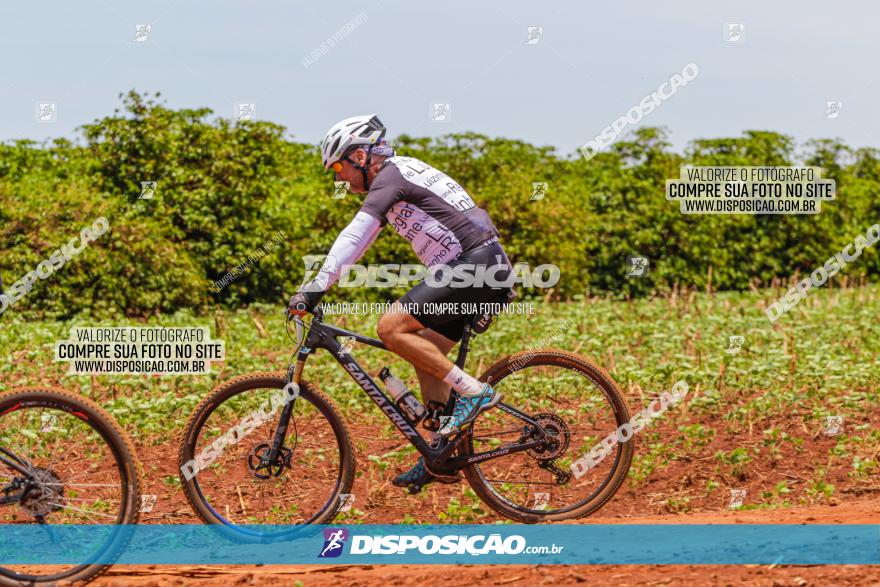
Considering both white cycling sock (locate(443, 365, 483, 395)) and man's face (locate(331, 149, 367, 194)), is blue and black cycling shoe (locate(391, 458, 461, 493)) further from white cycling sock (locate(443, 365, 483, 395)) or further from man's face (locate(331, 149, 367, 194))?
man's face (locate(331, 149, 367, 194))

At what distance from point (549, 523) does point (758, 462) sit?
231cm

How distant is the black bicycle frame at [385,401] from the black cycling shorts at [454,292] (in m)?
0.19

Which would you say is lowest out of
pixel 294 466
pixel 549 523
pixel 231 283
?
pixel 549 523

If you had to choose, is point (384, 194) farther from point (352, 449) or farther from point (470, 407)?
point (352, 449)

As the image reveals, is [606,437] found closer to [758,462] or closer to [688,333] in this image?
[758,462]

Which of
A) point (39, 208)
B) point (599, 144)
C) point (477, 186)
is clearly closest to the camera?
point (599, 144)

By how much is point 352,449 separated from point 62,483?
62.6 inches

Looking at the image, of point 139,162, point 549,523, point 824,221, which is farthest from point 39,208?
point 824,221

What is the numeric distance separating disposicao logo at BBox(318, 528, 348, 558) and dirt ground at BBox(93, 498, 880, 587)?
0.88 ft

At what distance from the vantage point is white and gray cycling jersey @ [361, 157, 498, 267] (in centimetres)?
562

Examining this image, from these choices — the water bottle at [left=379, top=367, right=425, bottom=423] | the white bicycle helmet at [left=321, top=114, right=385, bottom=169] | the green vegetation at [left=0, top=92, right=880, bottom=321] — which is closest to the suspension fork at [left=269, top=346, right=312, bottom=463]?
the water bottle at [left=379, top=367, right=425, bottom=423]

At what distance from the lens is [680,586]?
4.59 metres

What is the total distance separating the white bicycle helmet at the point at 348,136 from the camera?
5.75 metres

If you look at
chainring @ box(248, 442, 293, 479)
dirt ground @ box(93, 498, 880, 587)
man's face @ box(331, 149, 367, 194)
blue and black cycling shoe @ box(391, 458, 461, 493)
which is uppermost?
man's face @ box(331, 149, 367, 194)
